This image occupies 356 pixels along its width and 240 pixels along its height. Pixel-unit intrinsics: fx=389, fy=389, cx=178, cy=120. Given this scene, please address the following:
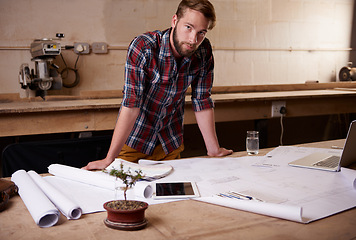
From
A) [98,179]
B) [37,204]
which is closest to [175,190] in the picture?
[98,179]

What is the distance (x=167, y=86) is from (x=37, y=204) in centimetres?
109

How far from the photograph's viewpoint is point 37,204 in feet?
3.13

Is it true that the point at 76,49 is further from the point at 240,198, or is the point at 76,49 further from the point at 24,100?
the point at 240,198

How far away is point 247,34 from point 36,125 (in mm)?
2578

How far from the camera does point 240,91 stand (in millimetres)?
→ 3904

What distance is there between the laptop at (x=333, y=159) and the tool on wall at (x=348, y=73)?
3115 mm

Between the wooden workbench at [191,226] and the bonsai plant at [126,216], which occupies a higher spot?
the bonsai plant at [126,216]

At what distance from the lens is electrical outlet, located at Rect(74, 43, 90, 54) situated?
3434 millimetres

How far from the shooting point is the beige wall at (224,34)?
3.30 metres

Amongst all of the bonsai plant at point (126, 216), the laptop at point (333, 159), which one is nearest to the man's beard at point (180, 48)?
the laptop at point (333, 159)

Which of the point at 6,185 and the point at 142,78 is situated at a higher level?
the point at 142,78

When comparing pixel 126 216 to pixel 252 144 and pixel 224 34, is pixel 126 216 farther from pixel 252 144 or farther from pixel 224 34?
pixel 224 34

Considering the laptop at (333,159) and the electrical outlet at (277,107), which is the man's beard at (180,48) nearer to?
the laptop at (333,159)

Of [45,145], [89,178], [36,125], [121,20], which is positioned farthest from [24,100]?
[89,178]
